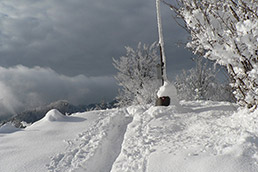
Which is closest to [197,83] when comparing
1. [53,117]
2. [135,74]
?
[135,74]

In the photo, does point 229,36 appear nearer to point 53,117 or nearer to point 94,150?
point 94,150

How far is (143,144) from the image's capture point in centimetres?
570

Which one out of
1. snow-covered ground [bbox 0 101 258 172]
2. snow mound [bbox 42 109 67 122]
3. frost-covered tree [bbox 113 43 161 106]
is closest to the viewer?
snow-covered ground [bbox 0 101 258 172]

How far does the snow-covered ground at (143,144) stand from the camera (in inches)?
165

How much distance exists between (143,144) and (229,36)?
3.42 meters

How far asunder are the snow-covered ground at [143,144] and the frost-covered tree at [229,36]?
2.81ft

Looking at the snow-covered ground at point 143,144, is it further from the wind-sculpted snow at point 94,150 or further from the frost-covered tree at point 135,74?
the frost-covered tree at point 135,74

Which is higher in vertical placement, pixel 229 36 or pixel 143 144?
pixel 229 36

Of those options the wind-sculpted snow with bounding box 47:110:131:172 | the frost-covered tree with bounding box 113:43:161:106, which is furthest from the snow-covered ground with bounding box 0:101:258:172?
the frost-covered tree with bounding box 113:43:161:106

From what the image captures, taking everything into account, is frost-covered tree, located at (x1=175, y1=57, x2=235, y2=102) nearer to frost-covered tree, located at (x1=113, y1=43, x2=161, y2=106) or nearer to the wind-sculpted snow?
frost-covered tree, located at (x1=113, y1=43, x2=161, y2=106)

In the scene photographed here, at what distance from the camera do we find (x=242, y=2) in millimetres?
5367

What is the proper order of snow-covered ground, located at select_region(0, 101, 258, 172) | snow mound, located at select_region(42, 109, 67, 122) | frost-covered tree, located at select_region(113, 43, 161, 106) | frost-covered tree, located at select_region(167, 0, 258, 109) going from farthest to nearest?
frost-covered tree, located at select_region(113, 43, 161, 106) → snow mound, located at select_region(42, 109, 67, 122) → frost-covered tree, located at select_region(167, 0, 258, 109) → snow-covered ground, located at select_region(0, 101, 258, 172)

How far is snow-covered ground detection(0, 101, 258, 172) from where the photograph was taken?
4195 millimetres

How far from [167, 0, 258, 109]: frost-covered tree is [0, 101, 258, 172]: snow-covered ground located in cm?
86
